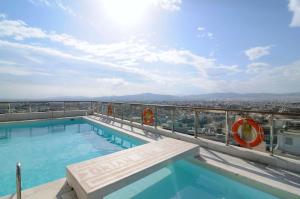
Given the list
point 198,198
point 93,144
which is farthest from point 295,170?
point 93,144

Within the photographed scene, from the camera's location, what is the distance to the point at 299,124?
9.84 ft

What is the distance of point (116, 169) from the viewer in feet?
8.35

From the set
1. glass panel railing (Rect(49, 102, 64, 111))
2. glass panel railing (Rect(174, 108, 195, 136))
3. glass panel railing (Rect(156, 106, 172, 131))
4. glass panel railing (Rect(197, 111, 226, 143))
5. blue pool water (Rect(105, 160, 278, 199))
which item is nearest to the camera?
blue pool water (Rect(105, 160, 278, 199))

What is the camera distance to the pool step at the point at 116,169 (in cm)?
212

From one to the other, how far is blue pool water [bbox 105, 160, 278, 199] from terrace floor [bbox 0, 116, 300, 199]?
0.12 metres

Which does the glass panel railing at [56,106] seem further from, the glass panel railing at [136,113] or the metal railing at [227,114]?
the metal railing at [227,114]

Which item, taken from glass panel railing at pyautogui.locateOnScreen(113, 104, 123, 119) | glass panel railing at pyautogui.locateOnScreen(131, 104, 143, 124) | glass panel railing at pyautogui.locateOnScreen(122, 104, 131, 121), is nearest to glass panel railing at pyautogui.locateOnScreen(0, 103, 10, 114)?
glass panel railing at pyautogui.locateOnScreen(113, 104, 123, 119)

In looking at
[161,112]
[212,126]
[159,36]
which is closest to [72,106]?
[159,36]

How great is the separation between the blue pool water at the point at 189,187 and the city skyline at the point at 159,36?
214 inches

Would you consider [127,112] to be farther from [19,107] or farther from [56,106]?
[19,107]

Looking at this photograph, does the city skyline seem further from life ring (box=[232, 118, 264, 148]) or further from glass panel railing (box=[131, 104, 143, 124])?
life ring (box=[232, 118, 264, 148])

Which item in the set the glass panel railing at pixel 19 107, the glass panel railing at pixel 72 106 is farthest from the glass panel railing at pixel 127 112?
the glass panel railing at pixel 19 107

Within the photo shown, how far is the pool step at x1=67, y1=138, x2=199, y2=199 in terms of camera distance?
2.12 metres

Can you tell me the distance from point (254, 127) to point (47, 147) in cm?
585
